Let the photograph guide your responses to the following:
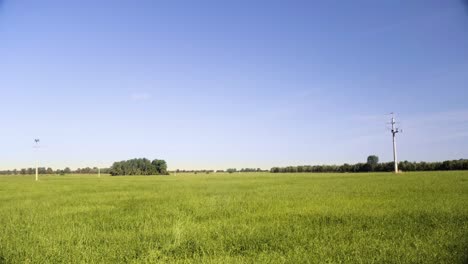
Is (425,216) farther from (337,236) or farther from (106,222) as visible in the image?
(106,222)

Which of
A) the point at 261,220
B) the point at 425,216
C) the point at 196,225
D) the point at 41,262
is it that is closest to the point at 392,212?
the point at 425,216

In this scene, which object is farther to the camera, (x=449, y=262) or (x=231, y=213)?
(x=231, y=213)

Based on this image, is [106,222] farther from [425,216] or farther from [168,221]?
[425,216]

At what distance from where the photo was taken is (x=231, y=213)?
53.4 ft

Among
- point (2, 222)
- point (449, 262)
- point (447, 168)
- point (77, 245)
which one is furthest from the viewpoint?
point (447, 168)

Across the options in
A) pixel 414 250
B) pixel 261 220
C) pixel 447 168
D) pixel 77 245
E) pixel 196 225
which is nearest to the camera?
pixel 414 250

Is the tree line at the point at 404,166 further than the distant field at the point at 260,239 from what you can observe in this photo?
Yes

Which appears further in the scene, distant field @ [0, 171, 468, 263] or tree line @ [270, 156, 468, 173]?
tree line @ [270, 156, 468, 173]

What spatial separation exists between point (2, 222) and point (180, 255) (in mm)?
10073

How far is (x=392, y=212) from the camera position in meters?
14.6

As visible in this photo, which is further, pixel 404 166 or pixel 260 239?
pixel 404 166

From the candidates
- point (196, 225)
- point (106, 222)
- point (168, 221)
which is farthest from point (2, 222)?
point (196, 225)

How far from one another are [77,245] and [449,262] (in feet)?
28.7

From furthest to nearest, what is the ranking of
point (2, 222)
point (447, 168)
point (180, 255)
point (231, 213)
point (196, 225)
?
point (447, 168), point (231, 213), point (2, 222), point (196, 225), point (180, 255)
